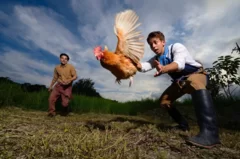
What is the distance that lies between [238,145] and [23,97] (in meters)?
7.89

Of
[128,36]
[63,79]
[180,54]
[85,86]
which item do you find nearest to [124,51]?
[128,36]

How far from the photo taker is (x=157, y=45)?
3.02 metres

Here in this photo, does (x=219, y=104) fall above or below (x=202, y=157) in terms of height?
above

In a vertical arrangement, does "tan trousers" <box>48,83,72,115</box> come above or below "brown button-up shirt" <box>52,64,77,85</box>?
below

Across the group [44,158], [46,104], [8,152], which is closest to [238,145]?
[44,158]

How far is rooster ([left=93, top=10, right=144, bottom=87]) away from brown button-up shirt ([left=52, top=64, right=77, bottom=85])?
341cm

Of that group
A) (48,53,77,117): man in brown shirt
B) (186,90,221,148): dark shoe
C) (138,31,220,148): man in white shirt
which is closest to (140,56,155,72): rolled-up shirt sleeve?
(138,31,220,148): man in white shirt

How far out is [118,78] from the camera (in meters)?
A: 3.27

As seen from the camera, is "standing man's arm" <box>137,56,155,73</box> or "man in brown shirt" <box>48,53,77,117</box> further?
"man in brown shirt" <box>48,53,77,117</box>

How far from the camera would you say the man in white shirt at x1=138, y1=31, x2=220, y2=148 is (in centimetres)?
248

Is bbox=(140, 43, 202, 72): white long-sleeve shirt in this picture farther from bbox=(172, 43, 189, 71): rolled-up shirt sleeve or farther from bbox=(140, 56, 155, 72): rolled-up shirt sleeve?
bbox=(140, 56, 155, 72): rolled-up shirt sleeve

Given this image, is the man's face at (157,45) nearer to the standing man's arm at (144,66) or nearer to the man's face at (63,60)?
the standing man's arm at (144,66)

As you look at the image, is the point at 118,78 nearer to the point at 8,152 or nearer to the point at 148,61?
the point at 148,61

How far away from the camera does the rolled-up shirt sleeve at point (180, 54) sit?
258 centimetres
